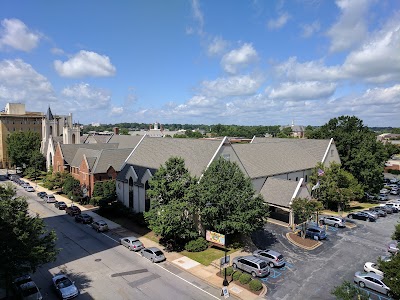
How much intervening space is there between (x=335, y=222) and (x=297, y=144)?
26.0 metres

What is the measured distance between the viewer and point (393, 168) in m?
108

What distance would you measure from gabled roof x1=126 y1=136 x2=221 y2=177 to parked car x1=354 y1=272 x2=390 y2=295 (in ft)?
71.3

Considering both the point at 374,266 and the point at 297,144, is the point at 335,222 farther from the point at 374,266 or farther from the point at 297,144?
the point at 297,144

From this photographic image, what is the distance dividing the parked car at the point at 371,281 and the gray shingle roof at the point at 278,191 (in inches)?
588

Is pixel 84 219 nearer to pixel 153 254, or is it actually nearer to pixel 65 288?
pixel 153 254

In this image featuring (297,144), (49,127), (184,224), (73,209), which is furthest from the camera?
(49,127)

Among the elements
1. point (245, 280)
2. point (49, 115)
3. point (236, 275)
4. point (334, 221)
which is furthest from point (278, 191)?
point (49, 115)

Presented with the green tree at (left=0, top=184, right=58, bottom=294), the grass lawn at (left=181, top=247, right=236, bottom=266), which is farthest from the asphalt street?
the green tree at (left=0, top=184, right=58, bottom=294)

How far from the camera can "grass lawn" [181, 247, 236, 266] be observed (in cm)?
3422

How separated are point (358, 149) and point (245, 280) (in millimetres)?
49746

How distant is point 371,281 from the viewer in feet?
93.0

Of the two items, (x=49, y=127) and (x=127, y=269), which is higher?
(x=49, y=127)

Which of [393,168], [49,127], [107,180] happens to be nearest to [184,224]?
[107,180]

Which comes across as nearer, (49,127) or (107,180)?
(107,180)
